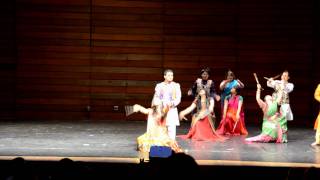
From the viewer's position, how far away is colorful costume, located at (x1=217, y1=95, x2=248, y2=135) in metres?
8.46

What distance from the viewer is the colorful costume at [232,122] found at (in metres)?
8.46

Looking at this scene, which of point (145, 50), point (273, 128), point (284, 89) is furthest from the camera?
point (145, 50)

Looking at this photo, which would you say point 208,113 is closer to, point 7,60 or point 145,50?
point 145,50

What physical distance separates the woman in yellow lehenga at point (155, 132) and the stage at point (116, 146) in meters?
0.15

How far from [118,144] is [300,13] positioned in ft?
16.5

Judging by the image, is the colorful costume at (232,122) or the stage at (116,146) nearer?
the stage at (116,146)

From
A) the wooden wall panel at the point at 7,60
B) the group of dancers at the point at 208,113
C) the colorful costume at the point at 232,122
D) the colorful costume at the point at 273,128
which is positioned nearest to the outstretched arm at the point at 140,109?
the group of dancers at the point at 208,113

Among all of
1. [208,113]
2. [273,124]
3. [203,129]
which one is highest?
[208,113]

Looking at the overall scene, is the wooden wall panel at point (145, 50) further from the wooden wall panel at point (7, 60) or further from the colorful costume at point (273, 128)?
the colorful costume at point (273, 128)

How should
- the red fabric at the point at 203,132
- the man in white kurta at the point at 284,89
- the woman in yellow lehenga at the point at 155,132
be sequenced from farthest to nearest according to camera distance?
the man in white kurta at the point at 284,89 → the red fabric at the point at 203,132 → the woman in yellow lehenga at the point at 155,132

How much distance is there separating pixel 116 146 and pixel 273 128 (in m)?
2.24

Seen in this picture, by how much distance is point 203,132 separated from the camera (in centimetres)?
764

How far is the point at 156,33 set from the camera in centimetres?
1034

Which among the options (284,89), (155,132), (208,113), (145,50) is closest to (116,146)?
(155,132)
